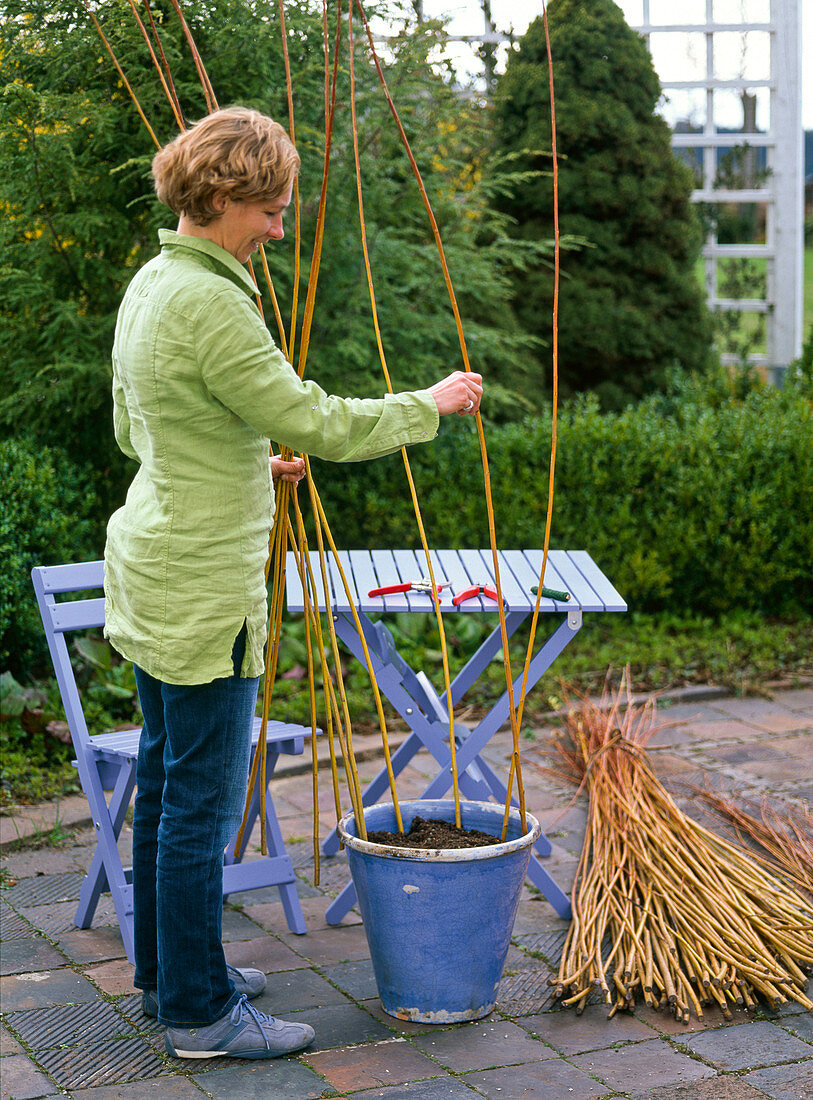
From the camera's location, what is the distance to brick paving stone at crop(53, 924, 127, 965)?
277cm

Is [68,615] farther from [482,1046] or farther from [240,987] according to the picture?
[482,1046]

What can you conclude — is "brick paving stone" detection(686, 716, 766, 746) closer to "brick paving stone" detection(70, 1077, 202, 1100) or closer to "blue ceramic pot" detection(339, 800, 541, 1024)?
"blue ceramic pot" detection(339, 800, 541, 1024)

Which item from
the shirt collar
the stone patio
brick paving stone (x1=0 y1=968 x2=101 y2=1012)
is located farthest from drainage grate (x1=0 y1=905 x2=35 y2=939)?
the shirt collar

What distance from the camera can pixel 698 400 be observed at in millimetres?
6742

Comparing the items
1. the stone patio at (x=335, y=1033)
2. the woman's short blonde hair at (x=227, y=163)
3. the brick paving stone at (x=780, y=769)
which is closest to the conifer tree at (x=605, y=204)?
the brick paving stone at (x=780, y=769)

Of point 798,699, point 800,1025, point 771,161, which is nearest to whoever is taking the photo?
point 800,1025

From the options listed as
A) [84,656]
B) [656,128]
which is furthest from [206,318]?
[656,128]

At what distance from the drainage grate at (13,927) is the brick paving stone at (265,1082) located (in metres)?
0.84

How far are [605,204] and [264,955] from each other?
5.58 m

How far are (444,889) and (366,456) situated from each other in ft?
2.88

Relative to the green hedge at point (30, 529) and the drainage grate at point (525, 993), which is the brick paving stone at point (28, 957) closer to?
the drainage grate at point (525, 993)

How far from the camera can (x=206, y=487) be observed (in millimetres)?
2049

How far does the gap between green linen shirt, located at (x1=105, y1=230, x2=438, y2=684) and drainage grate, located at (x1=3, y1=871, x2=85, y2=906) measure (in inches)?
49.8

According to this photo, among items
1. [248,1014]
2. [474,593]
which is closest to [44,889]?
[248,1014]
